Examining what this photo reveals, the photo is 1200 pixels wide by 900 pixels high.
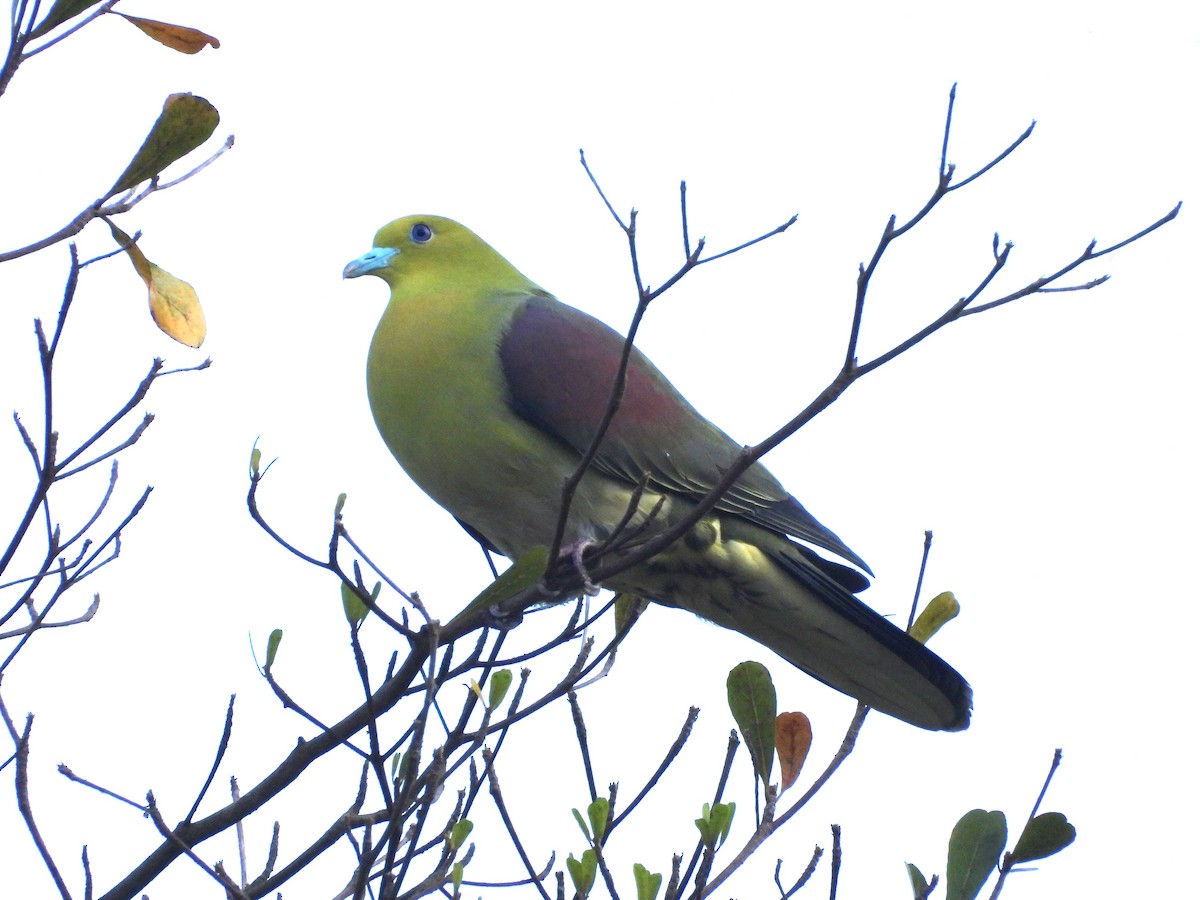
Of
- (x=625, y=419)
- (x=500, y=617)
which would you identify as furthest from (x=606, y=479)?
(x=500, y=617)

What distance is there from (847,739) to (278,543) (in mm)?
1042

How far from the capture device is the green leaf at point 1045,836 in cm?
211

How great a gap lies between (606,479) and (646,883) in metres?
1.63

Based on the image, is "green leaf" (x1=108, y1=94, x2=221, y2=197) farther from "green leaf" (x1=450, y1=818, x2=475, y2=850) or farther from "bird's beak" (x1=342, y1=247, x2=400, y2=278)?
"bird's beak" (x1=342, y1=247, x2=400, y2=278)

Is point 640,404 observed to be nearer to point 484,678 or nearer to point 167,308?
point 484,678

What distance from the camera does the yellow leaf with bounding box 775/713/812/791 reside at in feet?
7.93

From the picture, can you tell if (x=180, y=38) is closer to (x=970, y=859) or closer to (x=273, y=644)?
(x=273, y=644)

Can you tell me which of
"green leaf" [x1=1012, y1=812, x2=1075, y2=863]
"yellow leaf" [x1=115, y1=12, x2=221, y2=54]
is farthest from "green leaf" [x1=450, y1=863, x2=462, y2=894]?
"yellow leaf" [x1=115, y1=12, x2=221, y2=54]

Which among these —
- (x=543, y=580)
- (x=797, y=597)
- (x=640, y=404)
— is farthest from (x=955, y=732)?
(x=543, y=580)

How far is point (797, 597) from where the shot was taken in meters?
3.68

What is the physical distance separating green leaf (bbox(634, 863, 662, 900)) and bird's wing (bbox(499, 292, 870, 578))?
1576 mm

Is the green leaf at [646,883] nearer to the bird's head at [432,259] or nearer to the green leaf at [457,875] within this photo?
the green leaf at [457,875]

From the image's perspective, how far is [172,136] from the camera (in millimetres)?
2076

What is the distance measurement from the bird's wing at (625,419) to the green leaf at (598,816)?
1.47 meters
